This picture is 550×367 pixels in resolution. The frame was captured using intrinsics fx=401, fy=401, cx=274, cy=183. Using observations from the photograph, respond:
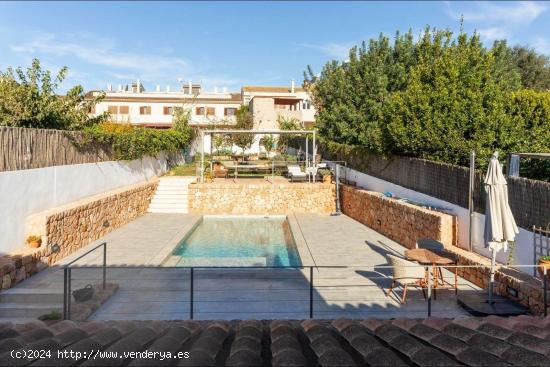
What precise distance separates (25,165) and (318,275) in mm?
8722

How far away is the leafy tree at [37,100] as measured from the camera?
14.6 metres

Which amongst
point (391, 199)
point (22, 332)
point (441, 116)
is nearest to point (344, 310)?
point (22, 332)

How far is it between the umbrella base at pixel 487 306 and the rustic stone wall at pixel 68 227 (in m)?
9.67

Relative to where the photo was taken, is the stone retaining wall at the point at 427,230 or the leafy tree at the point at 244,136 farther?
the leafy tree at the point at 244,136

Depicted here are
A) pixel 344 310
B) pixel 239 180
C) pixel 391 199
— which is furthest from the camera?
pixel 239 180

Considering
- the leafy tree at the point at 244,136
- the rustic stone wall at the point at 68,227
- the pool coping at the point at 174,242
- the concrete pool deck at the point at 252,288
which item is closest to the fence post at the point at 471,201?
the concrete pool deck at the point at 252,288

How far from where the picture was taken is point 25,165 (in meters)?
11.3

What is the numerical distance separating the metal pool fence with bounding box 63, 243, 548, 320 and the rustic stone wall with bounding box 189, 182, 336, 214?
38.7 ft

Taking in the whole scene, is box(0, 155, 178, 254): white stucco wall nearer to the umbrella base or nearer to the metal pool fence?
the metal pool fence

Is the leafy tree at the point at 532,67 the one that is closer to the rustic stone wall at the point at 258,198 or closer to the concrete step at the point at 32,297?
the rustic stone wall at the point at 258,198

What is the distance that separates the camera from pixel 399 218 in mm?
14586

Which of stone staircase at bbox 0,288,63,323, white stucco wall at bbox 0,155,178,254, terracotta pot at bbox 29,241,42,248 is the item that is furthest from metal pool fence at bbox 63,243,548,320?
white stucco wall at bbox 0,155,178,254

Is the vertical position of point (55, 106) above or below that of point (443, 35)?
below

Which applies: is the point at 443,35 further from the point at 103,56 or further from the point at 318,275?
the point at 103,56
